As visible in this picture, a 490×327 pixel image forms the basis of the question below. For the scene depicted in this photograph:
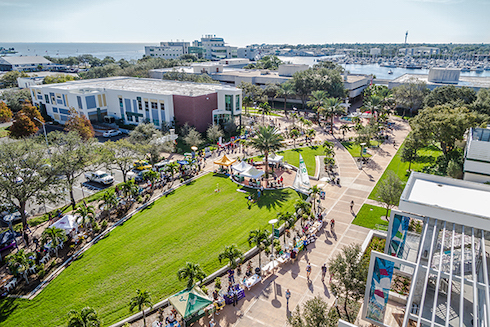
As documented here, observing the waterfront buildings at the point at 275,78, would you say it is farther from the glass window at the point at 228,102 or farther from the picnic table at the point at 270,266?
the picnic table at the point at 270,266

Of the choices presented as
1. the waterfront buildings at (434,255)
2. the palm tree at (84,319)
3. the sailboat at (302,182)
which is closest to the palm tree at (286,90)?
the sailboat at (302,182)

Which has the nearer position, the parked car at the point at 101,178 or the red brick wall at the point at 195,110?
the parked car at the point at 101,178

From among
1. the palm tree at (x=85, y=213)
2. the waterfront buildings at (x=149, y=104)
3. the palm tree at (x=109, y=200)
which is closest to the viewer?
the palm tree at (x=85, y=213)

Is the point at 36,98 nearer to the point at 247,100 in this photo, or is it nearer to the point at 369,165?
the point at 247,100

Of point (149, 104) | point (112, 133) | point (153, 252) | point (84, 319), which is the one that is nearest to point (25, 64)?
point (112, 133)

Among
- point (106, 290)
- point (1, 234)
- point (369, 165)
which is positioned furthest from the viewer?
point (369, 165)

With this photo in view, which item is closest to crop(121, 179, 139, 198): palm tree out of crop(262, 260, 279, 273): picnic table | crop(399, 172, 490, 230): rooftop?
crop(262, 260, 279, 273): picnic table

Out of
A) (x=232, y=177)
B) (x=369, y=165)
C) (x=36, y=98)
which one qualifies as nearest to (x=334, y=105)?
(x=369, y=165)
